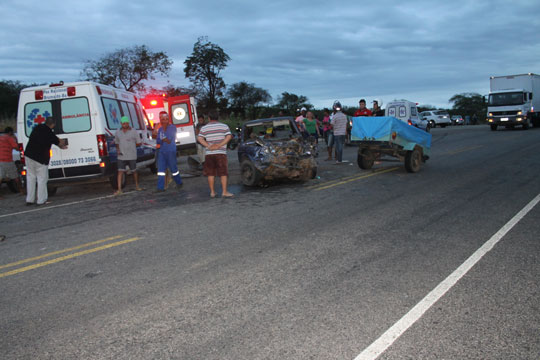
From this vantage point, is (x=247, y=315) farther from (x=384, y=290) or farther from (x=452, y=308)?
(x=452, y=308)

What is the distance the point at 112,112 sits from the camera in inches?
403

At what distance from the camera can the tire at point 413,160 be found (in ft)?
36.6

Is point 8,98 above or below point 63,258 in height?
above

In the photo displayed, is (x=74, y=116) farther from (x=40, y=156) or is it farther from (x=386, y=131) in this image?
(x=386, y=131)

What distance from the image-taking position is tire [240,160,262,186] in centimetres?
976

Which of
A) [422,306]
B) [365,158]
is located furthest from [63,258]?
[365,158]

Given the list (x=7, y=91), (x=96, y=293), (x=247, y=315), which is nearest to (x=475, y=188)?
(x=247, y=315)

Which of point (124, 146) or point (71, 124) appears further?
point (124, 146)

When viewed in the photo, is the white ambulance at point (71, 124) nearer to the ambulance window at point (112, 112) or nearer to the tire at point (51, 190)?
the ambulance window at point (112, 112)

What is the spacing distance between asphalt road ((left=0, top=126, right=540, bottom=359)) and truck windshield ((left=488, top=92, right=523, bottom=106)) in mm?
24017

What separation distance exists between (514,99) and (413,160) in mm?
21878

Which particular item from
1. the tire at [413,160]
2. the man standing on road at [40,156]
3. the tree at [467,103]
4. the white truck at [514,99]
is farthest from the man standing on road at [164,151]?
the tree at [467,103]

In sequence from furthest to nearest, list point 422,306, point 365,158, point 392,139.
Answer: point 365,158, point 392,139, point 422,306

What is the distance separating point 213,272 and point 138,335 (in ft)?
4.27
